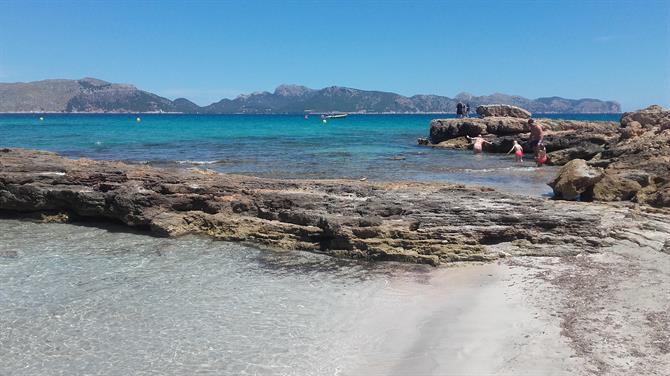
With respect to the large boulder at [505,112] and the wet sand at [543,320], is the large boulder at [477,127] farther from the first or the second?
the wet sand at [543,320]

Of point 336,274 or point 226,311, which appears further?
point 336,274

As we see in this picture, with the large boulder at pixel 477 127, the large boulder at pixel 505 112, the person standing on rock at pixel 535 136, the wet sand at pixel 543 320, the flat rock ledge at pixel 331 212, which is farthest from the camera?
the large boulder at pixel 505 112

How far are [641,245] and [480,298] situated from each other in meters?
3.72

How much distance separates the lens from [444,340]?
633 centimetres

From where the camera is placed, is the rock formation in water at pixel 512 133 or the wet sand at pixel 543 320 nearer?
the wet sand at pixel 543 320

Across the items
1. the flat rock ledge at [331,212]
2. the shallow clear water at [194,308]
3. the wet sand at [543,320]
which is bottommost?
the shallow clear water at [194,308]

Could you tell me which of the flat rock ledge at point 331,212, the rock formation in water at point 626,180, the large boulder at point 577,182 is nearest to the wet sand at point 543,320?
the flat rock ledge at point 331,212

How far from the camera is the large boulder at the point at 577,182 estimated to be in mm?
13430

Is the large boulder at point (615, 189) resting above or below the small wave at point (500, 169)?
above

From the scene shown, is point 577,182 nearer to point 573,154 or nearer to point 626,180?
point 626,180

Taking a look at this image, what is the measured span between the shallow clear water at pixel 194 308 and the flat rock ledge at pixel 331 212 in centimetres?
66

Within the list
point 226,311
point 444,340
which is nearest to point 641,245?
point 444,340

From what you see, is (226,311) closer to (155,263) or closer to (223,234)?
(155,263)

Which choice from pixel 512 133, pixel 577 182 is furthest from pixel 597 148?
pixel 577 182
